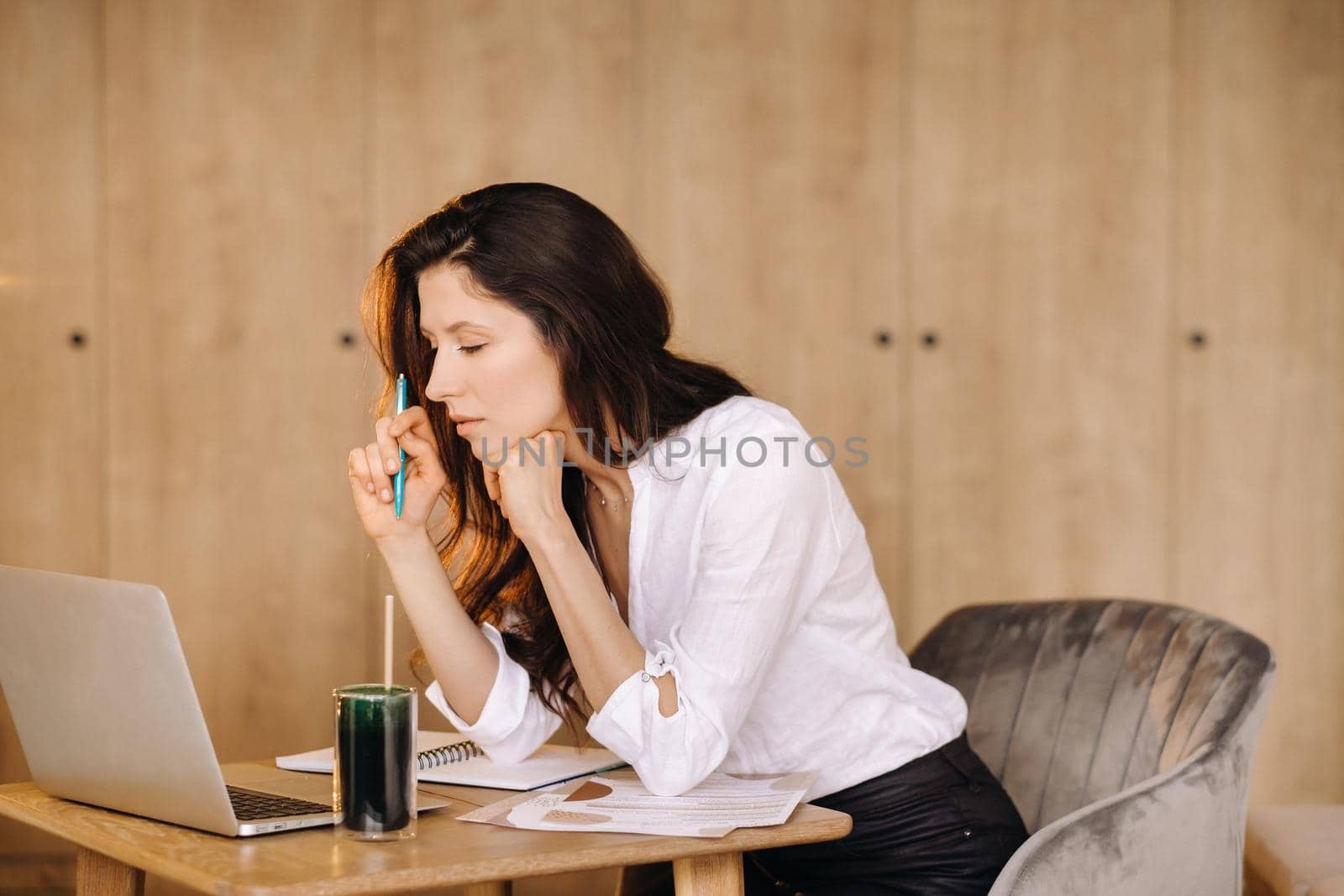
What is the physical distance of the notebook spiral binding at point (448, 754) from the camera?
1398mm

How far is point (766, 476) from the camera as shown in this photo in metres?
1.34

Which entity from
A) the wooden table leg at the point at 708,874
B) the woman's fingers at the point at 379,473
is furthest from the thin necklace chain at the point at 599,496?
the wooden table leg at the point at 708,874

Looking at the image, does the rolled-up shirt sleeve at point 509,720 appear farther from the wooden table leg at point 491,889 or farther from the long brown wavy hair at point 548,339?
the wooden table leg at point 491,889

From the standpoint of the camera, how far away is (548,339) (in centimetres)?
148

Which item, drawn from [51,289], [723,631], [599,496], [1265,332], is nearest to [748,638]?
[723,631]

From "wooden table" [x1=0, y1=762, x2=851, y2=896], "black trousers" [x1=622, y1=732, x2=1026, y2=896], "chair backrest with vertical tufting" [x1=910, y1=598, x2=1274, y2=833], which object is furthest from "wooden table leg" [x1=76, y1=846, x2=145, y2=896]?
"chair backrest with vertical tufting" [x1=910, y1=598, x2=1274, y2=833]

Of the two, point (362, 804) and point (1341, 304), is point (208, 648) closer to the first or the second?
point (362, 804)

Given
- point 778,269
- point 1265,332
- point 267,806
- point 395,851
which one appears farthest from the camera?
point 1265,332

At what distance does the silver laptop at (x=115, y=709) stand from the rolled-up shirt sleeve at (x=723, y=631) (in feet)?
0.65

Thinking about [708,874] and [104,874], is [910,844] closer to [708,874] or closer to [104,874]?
[708,874]

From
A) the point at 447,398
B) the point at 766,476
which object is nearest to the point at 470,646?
the point at 447,398

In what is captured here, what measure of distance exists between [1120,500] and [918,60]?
3.70 ft

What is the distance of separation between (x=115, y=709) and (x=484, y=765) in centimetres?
45

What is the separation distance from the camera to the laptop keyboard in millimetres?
1111
